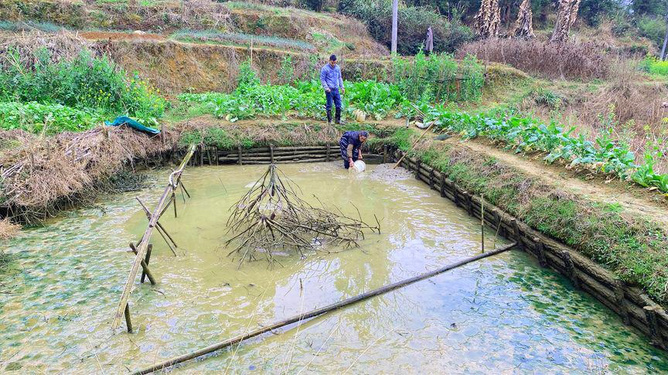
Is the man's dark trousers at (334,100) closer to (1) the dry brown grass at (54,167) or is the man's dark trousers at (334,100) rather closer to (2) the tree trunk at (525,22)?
(1) the dry brown grass at (54,167)

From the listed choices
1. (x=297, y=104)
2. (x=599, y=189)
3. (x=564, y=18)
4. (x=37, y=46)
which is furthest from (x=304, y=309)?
(x=564, y=18)

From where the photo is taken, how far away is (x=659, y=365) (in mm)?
4152

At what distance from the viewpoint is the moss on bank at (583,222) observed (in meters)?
4.70

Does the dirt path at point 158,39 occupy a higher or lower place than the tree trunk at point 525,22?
lower

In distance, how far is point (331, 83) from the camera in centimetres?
1123

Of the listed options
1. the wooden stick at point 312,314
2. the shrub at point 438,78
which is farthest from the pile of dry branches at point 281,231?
the shrub at point 438,78

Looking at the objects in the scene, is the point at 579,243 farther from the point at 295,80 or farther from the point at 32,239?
the point at 295,80

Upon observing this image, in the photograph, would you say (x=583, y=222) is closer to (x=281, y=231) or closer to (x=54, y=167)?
(x=281, y=231)

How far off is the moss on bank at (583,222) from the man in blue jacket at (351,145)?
2415 millimetres

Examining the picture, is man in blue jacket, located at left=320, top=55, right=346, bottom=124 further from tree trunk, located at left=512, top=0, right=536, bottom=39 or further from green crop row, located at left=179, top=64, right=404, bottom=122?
tree trunk, located at left=512, top=0, right=536, bottom=39

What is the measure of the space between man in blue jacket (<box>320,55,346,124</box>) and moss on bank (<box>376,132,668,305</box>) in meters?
4.29

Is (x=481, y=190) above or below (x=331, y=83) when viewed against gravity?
below

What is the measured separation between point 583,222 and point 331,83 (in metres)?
7.27

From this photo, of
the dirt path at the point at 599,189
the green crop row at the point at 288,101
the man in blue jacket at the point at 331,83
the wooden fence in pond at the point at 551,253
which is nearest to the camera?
the wooden fence in pond at the point at 551,253
